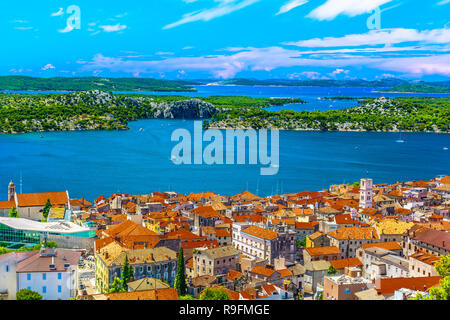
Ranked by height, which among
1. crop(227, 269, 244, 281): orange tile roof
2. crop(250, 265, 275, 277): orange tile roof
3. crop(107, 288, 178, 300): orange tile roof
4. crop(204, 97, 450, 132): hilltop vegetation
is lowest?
crop(227, 269, 244, 281): orange tile roof

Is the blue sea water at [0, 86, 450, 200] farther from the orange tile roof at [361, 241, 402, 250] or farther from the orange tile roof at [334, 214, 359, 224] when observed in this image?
the orange tile roof at [361, 241, 402, 250]

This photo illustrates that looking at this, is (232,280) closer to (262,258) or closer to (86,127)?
(262,258)

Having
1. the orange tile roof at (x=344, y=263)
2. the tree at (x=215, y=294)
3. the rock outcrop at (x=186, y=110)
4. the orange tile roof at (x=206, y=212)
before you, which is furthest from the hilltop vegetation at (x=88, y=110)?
the tree at (x=215, y=294)

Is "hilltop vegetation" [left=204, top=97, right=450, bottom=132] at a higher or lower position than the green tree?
higher

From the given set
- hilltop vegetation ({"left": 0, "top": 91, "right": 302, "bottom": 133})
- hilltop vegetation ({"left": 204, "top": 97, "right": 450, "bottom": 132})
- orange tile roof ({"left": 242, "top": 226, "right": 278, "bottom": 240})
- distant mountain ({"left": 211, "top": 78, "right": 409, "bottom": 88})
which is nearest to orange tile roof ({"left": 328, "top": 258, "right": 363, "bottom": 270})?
orange tile roof ({"left": 242, "top": 226, "right": 278, "bottom": 240})

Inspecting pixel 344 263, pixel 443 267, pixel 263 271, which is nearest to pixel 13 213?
pixel 263 271

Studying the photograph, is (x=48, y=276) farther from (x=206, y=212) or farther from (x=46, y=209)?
(x=46, y=209)
